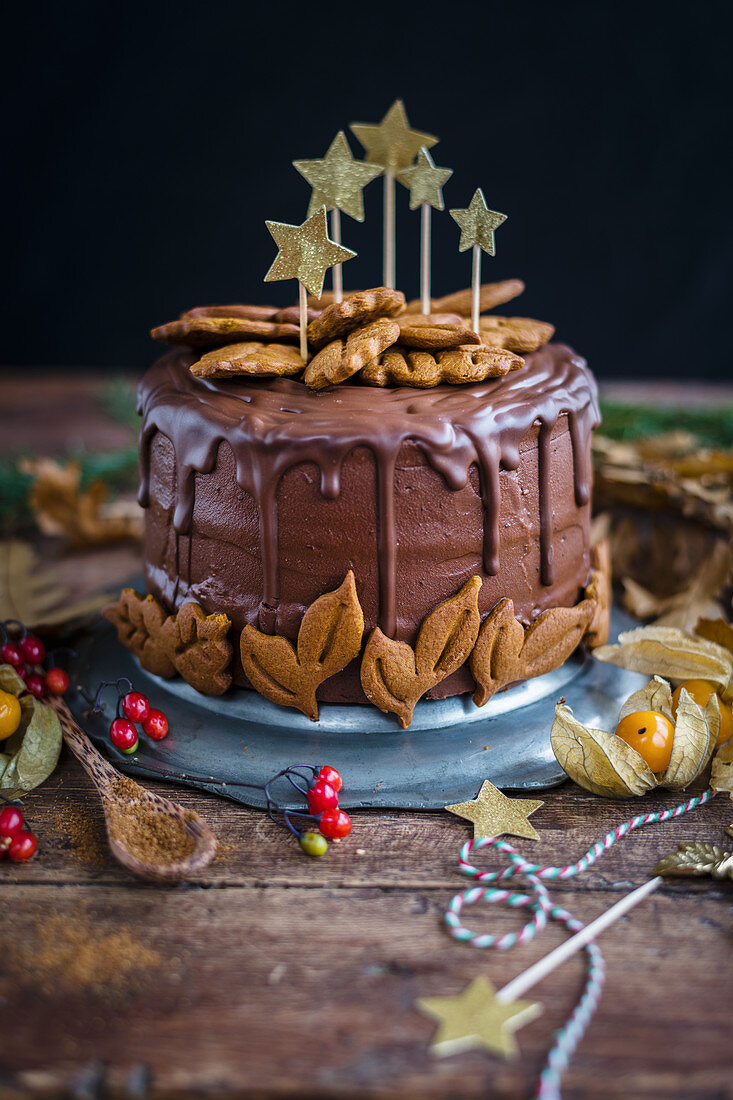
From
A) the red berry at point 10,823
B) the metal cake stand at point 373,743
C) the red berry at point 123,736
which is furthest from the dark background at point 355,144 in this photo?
the red berry at point 10,823

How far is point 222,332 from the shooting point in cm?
181

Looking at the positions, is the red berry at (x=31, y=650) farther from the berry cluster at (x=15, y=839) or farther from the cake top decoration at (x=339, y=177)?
the cake top decoration at (x=339, y=177)

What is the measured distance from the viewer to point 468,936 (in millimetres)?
1393

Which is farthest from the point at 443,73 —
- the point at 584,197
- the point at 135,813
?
the point at 135,813

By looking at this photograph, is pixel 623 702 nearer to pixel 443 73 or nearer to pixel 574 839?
pixel 574 839

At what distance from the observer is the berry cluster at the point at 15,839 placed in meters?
1.53

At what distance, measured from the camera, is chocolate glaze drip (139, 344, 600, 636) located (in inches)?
63.1

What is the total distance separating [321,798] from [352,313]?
2.54 feet

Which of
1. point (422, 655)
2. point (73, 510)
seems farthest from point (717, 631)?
point (73, 510)

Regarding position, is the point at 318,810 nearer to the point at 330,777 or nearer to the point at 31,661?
the point at 330,777

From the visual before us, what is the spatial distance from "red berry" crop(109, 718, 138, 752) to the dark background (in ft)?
7.68

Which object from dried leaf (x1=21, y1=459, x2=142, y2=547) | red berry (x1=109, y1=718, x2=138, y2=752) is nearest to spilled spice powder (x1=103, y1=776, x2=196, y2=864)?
red berry (x1=109, y1=718, x2=138, y2=752)

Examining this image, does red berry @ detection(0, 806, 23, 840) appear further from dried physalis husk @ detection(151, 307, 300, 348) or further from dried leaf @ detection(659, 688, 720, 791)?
dried leaf @ detection(659, 688, 720, 791)

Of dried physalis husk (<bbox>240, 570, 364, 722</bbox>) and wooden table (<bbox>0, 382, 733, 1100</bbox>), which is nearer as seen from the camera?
wooden table (<bbox>0, 382, 733, 1100</bbox>)
